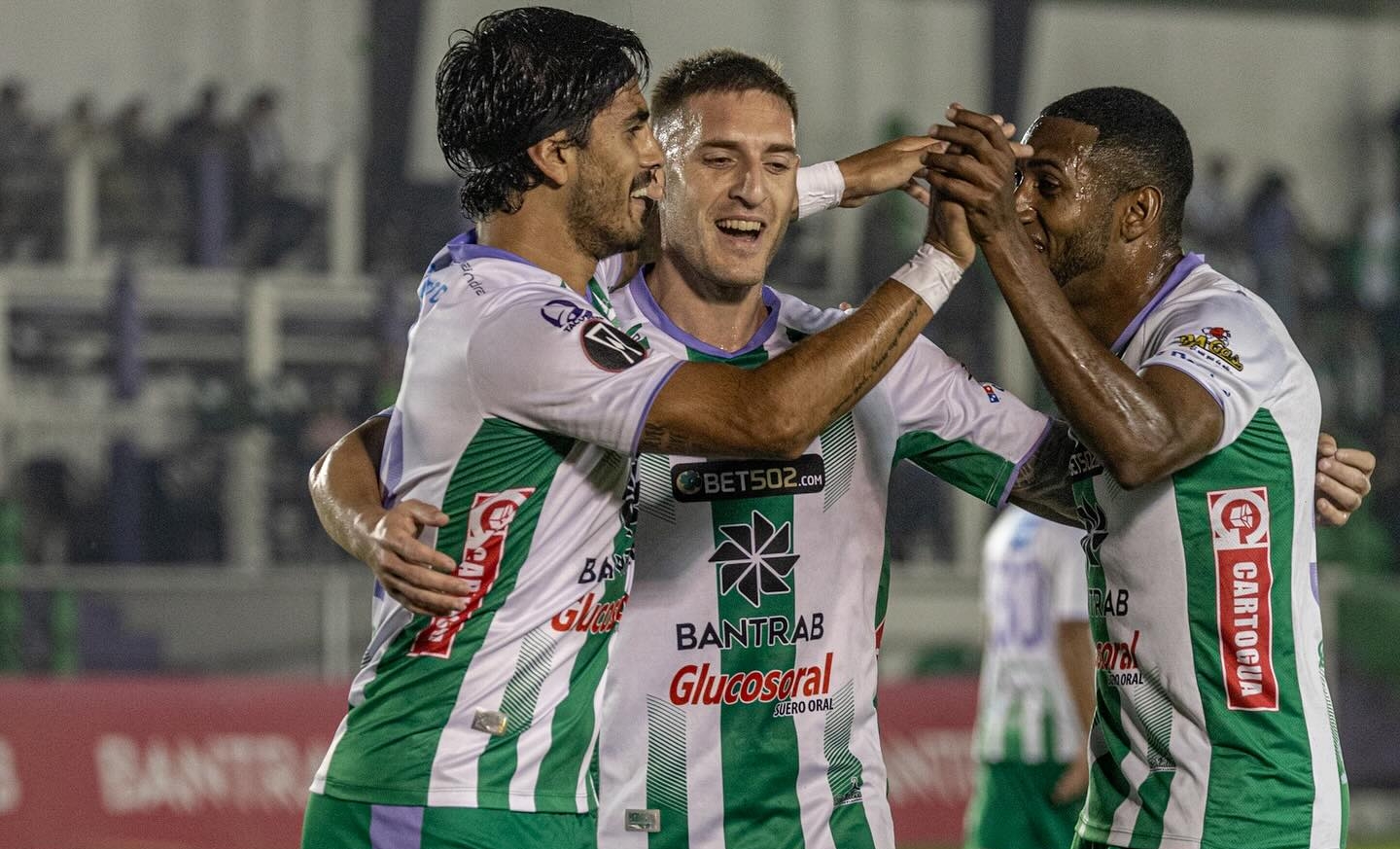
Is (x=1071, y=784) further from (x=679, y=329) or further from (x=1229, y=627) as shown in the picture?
(x=679, y=329)

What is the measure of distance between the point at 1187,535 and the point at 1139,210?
0.64m

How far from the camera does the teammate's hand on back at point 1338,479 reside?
3275 millimetres

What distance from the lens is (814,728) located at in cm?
332

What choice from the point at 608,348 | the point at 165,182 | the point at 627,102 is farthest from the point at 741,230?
the point at 165,182

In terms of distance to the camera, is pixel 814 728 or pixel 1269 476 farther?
pixel 814 728

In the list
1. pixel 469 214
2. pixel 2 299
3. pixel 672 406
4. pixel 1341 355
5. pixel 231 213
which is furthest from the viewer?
pixel 1341 355

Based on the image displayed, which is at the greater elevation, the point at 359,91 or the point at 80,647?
the point at 359,91

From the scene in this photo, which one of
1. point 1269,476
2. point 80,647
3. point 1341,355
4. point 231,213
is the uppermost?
point 1269,476

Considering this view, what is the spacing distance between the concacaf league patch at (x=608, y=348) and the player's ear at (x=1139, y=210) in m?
1.10

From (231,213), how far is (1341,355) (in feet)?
28.1

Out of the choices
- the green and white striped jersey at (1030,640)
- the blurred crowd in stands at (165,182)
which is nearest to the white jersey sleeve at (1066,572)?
the green and white striped jersey at (1030,640)

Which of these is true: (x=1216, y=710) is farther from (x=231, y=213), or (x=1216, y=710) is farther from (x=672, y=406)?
(x=231, y=213)

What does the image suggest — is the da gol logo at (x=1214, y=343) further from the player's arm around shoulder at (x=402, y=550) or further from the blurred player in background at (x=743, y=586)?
the player's arm around shoulder at (x=402, y=550)

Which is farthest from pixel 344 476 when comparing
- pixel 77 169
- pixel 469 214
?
pixel 77 169
